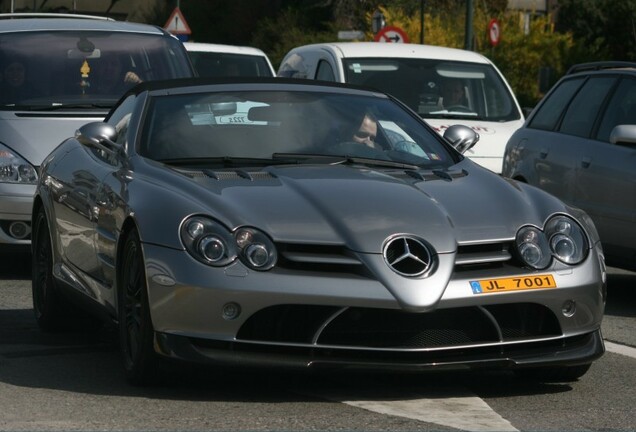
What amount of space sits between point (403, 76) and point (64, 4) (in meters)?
53.6

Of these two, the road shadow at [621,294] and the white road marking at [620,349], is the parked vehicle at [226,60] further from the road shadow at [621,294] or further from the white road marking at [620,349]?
the white road marking at [620,349]

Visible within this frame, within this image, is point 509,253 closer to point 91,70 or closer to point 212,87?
point 212,87

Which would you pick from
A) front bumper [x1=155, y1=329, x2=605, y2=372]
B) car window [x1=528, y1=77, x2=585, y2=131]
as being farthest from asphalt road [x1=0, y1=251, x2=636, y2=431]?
car window [x1=528, y1=77, x2=585, y2=131]

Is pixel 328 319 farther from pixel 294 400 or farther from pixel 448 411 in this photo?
pixel 448 411

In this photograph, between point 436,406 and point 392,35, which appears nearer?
point 436,406

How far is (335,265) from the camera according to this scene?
21.5 feet

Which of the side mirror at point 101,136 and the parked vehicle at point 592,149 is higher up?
the side mirror at point 101,136

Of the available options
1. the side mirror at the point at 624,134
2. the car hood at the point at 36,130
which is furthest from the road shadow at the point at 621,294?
the car hood at the point at 36,130

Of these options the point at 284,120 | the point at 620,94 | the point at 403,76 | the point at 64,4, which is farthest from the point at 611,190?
the point at 64,4

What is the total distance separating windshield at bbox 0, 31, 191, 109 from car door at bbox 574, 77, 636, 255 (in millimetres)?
3278

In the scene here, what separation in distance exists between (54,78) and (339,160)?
5132 millimetres

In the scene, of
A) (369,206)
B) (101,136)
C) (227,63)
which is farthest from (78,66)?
(227,63)

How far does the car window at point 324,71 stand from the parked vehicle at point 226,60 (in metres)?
4.00

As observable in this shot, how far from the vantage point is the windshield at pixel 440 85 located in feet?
53.9
